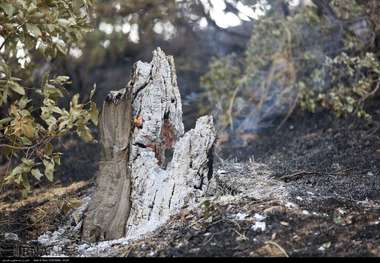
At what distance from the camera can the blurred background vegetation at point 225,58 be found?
5.18 metres

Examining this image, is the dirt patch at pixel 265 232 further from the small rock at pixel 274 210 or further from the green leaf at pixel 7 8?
the green leaf at pixel 7 8

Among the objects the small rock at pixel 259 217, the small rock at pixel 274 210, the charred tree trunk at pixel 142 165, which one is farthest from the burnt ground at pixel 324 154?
the charred tree trunk at pixel 142 165

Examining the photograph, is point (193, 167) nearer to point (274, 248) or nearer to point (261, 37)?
point (274, 248)

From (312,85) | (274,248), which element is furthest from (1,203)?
(312,85)

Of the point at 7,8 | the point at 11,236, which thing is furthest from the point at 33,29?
the point at 11,236

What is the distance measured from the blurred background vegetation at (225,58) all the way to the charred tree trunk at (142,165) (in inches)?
15.7

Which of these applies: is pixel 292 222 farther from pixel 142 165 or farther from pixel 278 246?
pixel 142 165

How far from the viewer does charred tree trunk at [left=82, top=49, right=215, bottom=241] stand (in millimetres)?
3150

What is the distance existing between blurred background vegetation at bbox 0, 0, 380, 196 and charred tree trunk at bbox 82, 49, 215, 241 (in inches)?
15.7

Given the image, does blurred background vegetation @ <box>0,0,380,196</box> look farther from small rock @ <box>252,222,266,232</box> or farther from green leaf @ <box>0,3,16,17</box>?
small rock @ <box>252,222,266,232</box>

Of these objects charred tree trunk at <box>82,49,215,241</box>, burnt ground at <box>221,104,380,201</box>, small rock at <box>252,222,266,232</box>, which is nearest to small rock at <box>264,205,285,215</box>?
small rock at <box>252,222,266,232</box>

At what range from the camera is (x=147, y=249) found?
2797mm

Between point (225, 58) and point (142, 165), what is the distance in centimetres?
377

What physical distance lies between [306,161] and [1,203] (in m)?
2.06
